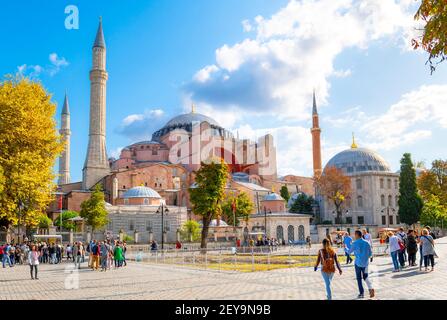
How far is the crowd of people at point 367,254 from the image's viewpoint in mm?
8641

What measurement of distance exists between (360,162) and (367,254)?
191ft

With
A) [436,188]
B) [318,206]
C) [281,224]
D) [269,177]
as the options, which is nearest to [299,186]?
[269,177]

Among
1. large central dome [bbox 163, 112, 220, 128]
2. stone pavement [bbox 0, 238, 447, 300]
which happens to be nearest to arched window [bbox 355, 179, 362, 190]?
large central dome [bbox 163, 112, 220, 128]

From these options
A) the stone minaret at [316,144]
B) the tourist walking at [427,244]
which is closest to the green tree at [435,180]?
the stone minaret at [316,144]

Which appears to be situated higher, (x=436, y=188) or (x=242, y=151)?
(x=242, y=151)

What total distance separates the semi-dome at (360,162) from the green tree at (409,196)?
9.74m

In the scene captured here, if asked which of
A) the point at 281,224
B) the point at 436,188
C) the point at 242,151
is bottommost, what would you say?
the point at 281,224

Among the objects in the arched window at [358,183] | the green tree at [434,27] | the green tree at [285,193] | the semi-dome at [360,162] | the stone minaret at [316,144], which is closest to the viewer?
the green tree at [434,27]

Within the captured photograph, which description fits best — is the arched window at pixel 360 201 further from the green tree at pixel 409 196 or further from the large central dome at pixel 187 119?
the large central dome at pixel 187 119

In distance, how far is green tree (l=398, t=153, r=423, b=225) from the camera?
5344cm
